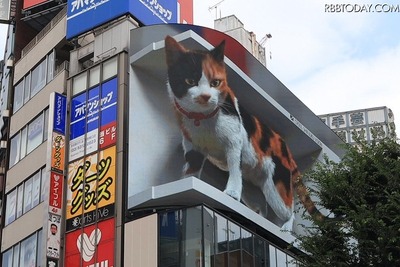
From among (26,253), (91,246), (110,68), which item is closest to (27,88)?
(110,68)

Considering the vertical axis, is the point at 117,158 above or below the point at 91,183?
Result: above

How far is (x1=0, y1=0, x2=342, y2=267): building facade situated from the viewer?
27.5 meters

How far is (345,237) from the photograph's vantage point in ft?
62.4

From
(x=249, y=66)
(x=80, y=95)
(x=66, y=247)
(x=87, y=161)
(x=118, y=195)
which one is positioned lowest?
(x=66, y=247)

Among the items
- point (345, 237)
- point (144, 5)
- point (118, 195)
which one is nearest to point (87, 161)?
point (118, 195)

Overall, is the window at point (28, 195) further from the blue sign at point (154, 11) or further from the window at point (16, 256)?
the blue sign at point (154, 11)

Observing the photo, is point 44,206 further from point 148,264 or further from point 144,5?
point 144,5

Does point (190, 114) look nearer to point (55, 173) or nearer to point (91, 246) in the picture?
point (55, 173)

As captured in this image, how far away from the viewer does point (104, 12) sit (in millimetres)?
33219

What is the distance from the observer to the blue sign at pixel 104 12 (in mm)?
32812

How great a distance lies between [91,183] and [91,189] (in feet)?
0.90

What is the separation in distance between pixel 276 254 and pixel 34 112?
557 inches

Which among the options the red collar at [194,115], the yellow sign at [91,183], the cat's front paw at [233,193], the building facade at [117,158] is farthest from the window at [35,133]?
the cat's front paw at [233,193]

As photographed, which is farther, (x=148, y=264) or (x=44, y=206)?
(x=44, y=206)
